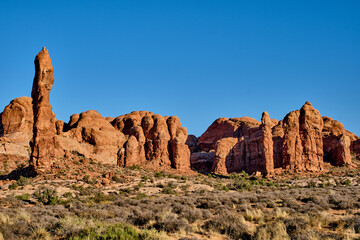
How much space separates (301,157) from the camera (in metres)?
49.6

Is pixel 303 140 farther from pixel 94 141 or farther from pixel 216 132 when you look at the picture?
pixel 216 132

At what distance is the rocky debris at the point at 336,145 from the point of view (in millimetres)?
56844

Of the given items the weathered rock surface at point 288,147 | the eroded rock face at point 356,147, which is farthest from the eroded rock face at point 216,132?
the eroded rock face at point 356,147

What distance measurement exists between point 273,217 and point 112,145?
4183 cm

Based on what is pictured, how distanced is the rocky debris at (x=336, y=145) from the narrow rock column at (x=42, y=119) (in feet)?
153

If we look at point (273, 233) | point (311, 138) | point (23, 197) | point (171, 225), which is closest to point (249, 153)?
point (311, 138)

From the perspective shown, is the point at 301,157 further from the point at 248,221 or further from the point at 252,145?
the point at 248,221

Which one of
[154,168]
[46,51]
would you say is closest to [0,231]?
[46,51]

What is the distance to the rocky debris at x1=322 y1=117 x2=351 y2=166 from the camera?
56.8 metres

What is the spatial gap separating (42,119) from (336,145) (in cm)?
4982

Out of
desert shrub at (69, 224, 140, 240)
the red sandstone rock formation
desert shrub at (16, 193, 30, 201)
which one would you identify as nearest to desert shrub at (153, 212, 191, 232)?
desert shrub at (69, 224, 140, 240)

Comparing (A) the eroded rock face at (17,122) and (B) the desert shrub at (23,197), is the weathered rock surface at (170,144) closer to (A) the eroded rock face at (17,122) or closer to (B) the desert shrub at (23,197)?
(A) the eroded rock face at (17,122)

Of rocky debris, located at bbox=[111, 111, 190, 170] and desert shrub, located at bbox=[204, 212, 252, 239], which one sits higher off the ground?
rocky debris, located at bbox=[111, 111, 190, 170]

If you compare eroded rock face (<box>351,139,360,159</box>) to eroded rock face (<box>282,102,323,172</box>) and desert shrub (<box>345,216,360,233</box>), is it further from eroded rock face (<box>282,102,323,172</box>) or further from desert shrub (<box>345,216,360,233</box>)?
desert shrub (<box>345,216,360,233</box>)
